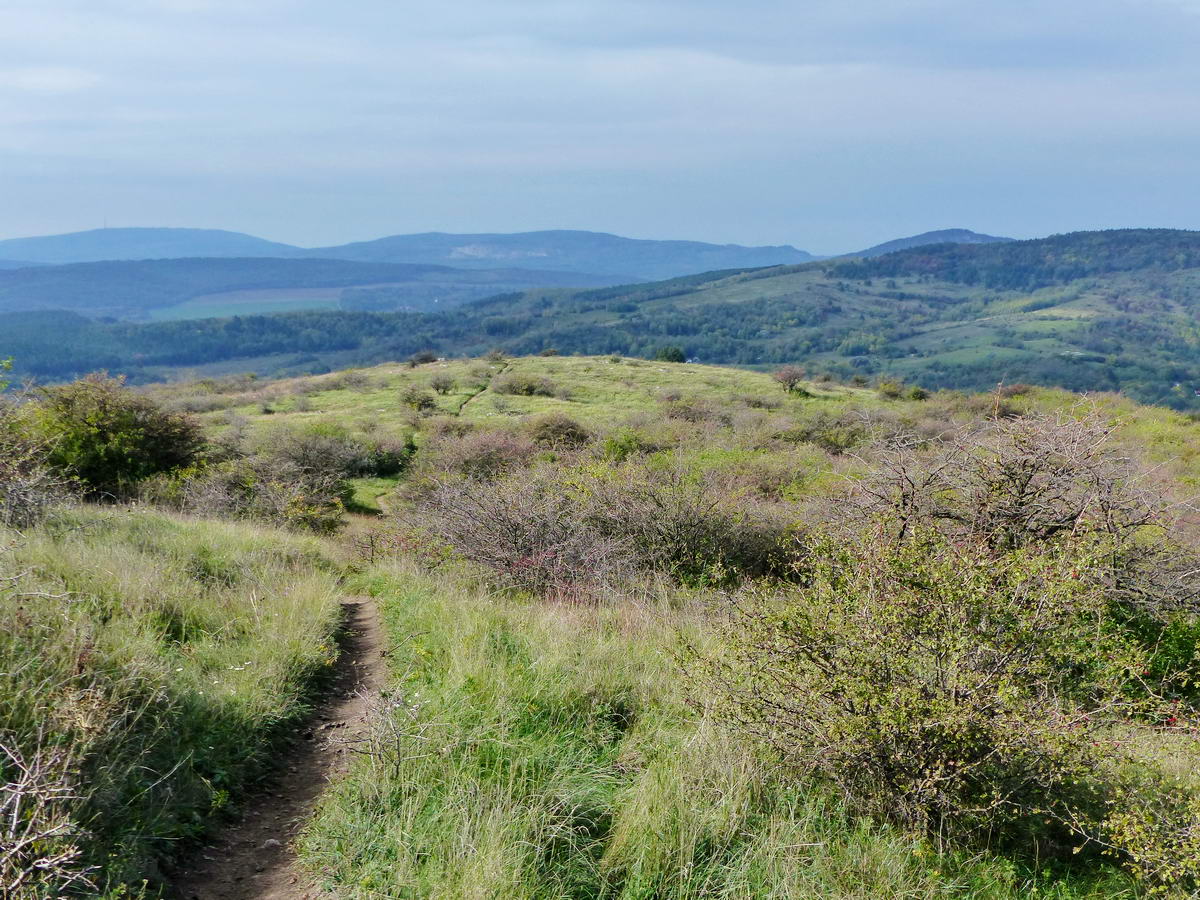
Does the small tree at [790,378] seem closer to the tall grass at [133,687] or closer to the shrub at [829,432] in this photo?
the shrub at [829,432]

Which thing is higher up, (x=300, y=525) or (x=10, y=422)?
(x=10, y=422)

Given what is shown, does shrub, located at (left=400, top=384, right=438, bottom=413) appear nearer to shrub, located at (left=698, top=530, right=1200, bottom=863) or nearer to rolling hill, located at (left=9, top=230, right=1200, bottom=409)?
shrub, located at (left=698, top=530, right=1200, bottom=863)

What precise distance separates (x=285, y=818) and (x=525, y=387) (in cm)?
3440

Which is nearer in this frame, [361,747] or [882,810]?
[882,810]

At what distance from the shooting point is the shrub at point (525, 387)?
3803 centimetres

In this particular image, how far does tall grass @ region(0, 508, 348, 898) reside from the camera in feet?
11.3

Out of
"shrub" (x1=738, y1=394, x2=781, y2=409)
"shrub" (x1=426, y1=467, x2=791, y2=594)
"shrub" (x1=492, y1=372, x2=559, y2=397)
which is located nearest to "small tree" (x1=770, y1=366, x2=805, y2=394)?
"shrub" (x1=738, y1=394, x2=781, y2=409)

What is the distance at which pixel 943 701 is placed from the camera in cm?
362

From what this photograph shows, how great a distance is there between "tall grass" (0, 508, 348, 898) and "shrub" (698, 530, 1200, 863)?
291 centimetres

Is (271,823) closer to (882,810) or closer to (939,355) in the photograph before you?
(882,810)

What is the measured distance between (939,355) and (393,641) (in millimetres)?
152100

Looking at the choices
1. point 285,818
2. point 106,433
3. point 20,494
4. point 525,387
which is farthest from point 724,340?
point 285,818

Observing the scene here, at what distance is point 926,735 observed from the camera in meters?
3.75

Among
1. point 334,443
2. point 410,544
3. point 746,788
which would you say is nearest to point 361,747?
point 746,788
